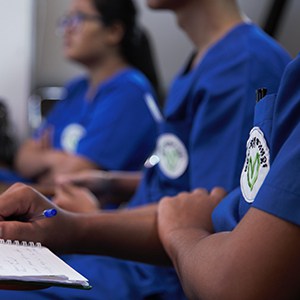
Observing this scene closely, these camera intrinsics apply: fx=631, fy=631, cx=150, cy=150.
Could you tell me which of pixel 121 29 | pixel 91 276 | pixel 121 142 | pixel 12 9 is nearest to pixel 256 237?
pixel 91 276

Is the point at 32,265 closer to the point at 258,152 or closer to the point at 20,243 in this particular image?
the point at 20,243

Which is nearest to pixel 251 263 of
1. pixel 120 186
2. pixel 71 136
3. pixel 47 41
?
pixel 120 186

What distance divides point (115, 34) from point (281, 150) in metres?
2.11

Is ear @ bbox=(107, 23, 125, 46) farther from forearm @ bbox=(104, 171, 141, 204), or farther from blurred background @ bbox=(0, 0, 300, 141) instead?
forearm @ bbox=(104, 171, 141, 204)

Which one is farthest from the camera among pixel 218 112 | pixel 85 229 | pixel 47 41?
pixel 47 41

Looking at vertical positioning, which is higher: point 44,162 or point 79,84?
point 79,84

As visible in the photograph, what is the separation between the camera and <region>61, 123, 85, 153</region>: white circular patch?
2525mm

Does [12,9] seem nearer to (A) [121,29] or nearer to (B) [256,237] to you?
(A) [121,29]

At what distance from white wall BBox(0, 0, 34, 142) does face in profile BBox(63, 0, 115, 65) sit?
0.32 metres

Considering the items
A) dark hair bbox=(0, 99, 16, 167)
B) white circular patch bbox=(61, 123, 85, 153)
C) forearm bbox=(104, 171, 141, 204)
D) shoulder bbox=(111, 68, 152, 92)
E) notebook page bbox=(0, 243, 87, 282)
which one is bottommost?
dark hair bbox=(0, 99, 16, 167)

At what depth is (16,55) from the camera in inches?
120

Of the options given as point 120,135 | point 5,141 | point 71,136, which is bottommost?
point 5,141

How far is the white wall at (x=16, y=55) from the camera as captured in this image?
298 cm

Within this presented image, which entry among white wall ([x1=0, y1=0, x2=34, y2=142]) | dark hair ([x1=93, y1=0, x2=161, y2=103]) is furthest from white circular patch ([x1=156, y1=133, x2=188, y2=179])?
white wall ([x1=0, y1=0, x2=34, y2=142])
